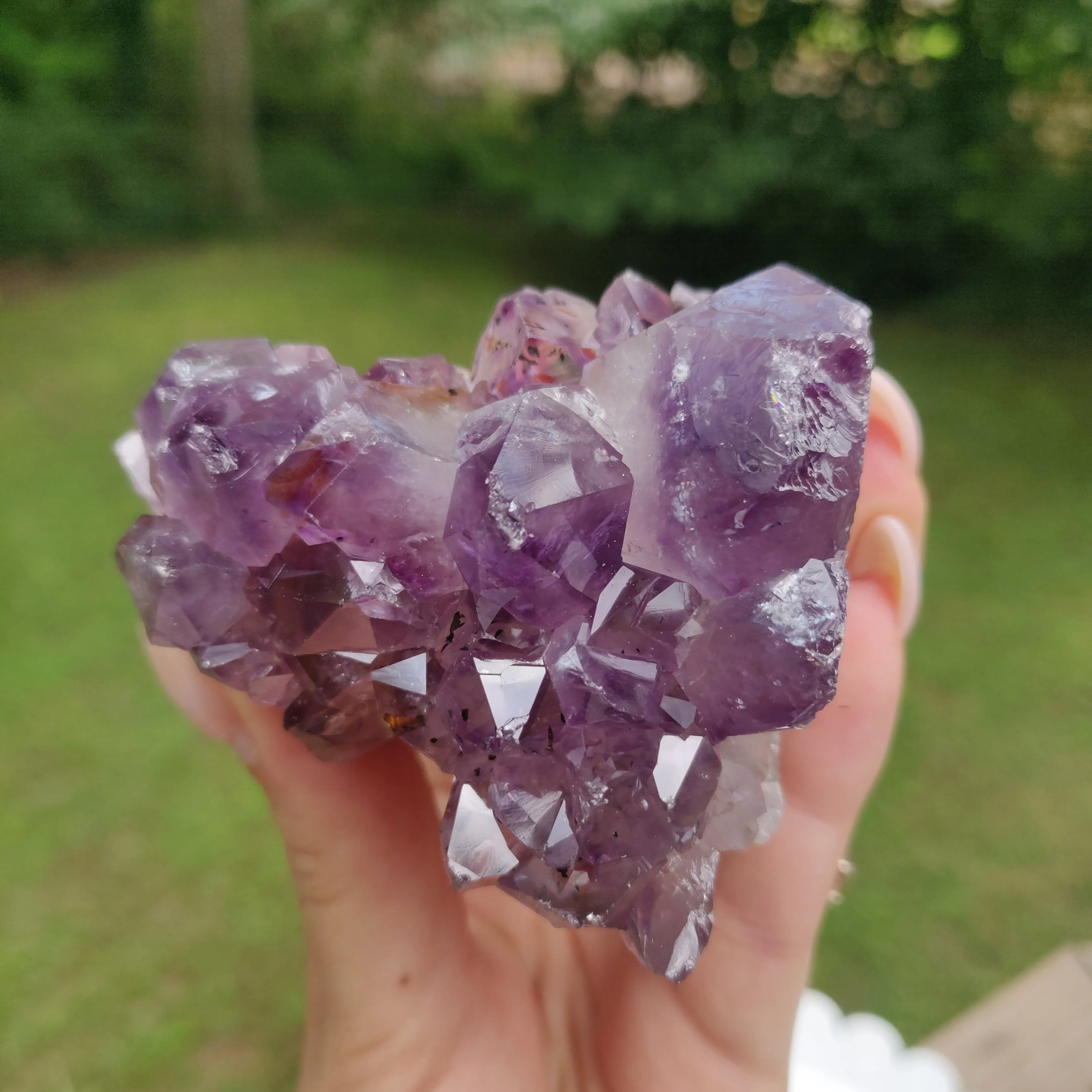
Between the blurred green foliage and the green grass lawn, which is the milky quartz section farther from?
the blurred green foliage

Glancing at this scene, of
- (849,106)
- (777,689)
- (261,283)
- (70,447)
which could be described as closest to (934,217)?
(849,106)

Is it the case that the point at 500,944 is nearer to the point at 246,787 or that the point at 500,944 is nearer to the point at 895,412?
the point at 895,412

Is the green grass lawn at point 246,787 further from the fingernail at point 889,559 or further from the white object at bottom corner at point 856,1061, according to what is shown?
the fingernail at point 889,559

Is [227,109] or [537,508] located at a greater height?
[537,508]

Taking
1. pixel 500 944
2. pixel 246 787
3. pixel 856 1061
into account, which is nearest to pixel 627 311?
pixel 500 944

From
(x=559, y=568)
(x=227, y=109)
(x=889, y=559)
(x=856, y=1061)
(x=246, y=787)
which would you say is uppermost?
(x=559, y=568)

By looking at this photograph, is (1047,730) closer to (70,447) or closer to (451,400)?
(451,400)

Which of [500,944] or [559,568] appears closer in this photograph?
[559,568]

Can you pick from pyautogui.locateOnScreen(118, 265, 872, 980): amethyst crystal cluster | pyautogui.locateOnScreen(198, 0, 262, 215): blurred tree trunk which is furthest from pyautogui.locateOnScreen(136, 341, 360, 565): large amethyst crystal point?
pyautogui.locateOnScreen(198, 0, 262, 215): blurred tree trunk
